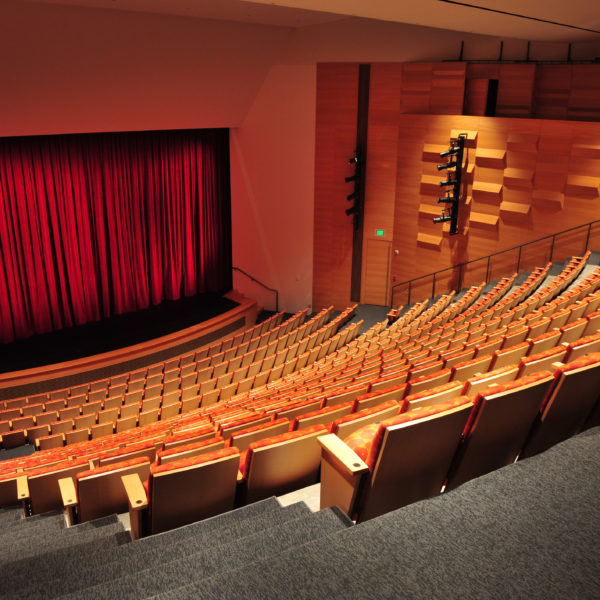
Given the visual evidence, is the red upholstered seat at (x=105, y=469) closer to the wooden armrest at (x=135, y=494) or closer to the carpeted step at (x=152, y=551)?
the wooden armrest at (x=135, y=494)

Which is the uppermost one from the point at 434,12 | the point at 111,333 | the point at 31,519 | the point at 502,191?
the point at 434,12

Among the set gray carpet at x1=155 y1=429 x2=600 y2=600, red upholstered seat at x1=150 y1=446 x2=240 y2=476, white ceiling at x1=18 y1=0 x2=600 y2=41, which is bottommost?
red upholstered seat at x1=150 y1=446 x2=240 y2=476

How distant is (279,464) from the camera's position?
5.05ft

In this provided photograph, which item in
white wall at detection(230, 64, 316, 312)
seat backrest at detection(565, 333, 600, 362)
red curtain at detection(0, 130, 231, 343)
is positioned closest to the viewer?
seat backrest at detection(565, 333, 600, 362)

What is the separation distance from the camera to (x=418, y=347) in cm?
367

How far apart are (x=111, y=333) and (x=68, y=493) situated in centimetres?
521

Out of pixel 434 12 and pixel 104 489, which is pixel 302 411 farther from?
pixel 434 12

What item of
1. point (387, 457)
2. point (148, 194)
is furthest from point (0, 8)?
point (387, 457)

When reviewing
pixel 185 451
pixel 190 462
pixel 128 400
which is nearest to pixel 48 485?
pixel 185 451

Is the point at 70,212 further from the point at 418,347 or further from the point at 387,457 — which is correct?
the point at 387,457

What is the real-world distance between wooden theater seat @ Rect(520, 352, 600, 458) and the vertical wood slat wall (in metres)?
4.67

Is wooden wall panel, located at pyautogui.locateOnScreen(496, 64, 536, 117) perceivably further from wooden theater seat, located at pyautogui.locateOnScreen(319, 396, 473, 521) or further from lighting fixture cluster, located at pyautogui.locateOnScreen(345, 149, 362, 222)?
wooden theater seat, located at pyautogui.locateOnScreen(319, 396, 473, 521)

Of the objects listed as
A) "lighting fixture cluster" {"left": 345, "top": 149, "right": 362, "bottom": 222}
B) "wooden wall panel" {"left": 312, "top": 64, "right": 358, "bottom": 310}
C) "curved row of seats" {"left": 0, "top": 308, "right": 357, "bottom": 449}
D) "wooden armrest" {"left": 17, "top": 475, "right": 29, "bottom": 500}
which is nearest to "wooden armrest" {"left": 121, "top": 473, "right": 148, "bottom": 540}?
"wooden armrest" {"left": 17, "top": 475, "right": 29, "bottom": 500}

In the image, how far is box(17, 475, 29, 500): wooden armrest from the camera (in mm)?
2090
